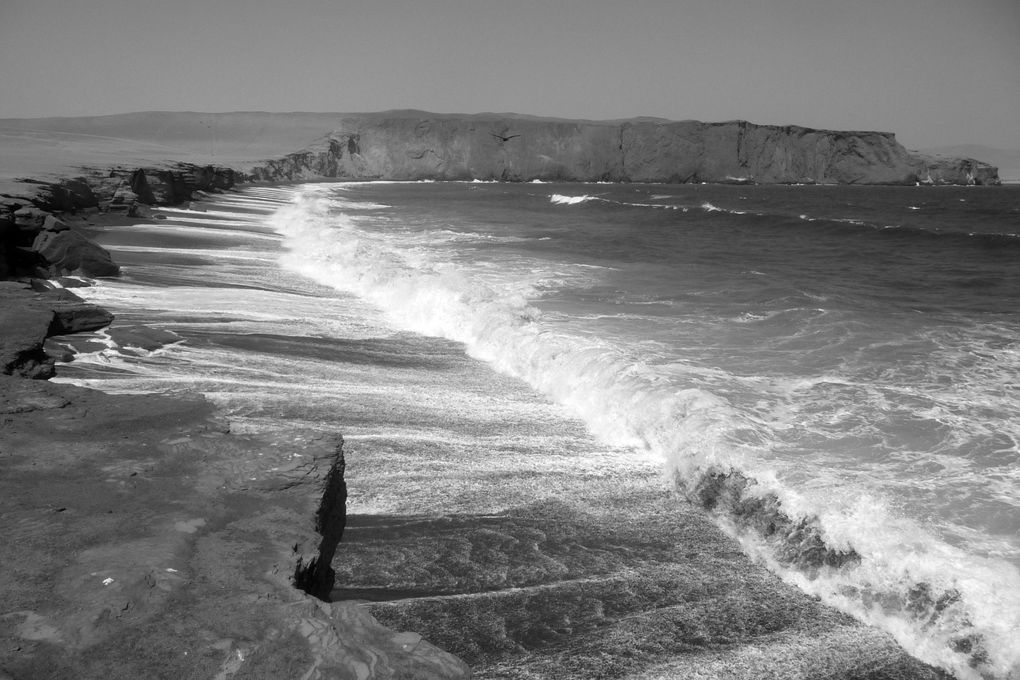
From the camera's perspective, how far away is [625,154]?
398 ft

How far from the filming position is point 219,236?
23250 mm

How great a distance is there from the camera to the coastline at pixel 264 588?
305 cm

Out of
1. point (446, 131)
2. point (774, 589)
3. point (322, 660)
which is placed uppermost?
point (446, 131)

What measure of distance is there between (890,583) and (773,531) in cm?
86

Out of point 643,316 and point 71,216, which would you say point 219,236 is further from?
point 643,316

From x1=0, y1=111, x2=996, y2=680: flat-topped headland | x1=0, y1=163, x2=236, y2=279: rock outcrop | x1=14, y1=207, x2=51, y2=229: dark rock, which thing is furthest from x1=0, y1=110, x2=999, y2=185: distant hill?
x1=0, y1=111, x2=996, y2=680: flat-topped headland

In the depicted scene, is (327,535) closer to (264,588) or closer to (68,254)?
(264,588)

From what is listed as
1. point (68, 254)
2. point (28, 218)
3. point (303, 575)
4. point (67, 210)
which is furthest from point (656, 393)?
point (67, 210)

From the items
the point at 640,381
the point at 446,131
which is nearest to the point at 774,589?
the point at 640,381

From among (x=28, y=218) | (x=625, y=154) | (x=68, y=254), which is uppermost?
(x=625, y=154)

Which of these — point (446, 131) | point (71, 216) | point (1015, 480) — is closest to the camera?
point (1015, 480)

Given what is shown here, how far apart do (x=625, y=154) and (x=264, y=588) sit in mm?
122640

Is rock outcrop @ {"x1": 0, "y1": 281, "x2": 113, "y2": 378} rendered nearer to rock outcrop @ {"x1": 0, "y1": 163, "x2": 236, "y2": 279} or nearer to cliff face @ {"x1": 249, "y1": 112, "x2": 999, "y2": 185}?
rock outcrop @ {"x1": 0, "y1": 163, "x2": 236, "y2": 279}

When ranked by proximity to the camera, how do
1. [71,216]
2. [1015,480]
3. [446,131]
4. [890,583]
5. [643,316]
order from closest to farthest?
[890,583] < [1015,480] < [643,316] < [71,216] < [446,131]
